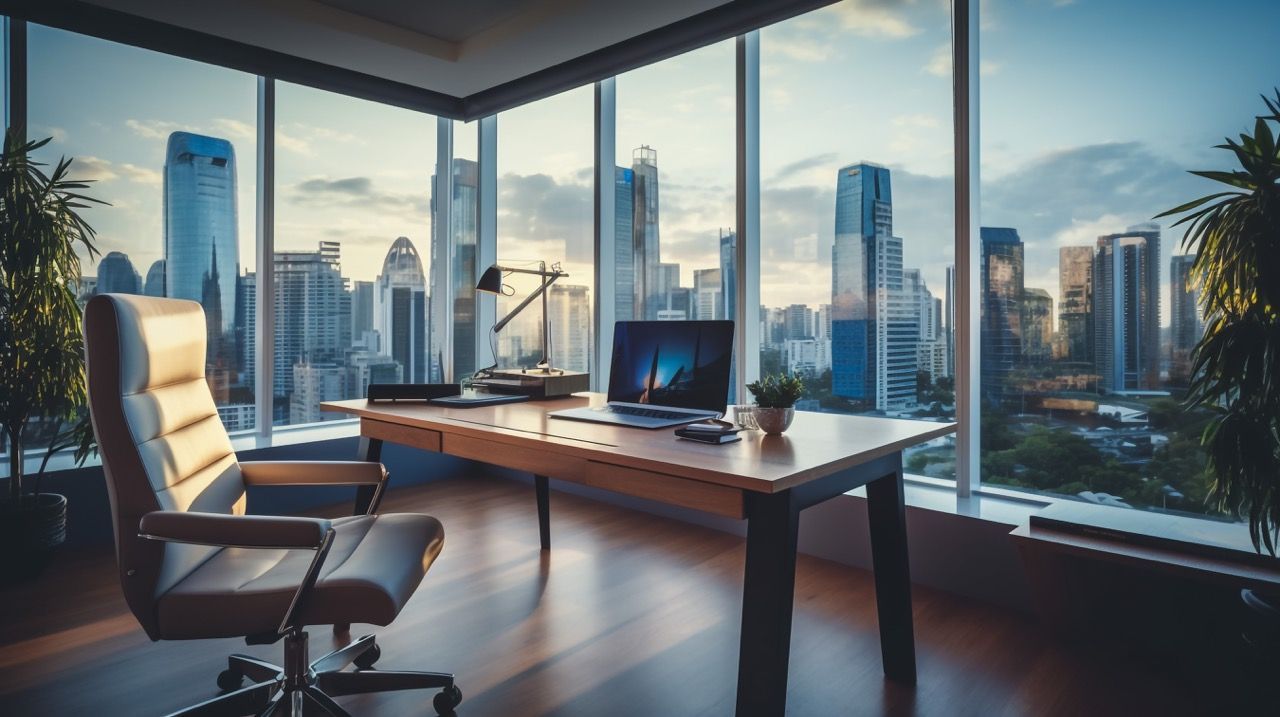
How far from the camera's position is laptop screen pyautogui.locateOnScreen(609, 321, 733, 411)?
2262 millimetres

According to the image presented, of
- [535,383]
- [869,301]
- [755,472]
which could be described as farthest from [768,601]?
[869,301]

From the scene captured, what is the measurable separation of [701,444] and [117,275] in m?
3.31

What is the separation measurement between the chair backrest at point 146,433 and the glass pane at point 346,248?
2646 millimetres

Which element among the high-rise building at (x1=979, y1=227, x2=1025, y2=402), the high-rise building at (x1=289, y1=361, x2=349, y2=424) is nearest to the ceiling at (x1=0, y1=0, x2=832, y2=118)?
the high-rise building at (x1=979, y1=227, x2=1025, y2=402)

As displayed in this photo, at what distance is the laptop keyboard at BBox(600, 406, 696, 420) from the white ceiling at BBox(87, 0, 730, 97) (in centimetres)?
202

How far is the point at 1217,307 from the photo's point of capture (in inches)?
74.2

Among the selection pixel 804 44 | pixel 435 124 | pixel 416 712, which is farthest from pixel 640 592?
pixel 435 124

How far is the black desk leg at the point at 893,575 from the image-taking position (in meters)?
2.08

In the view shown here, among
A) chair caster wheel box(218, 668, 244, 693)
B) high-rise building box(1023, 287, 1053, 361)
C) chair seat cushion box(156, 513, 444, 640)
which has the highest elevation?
high-rise building box(1023, 287, 1053, 361)

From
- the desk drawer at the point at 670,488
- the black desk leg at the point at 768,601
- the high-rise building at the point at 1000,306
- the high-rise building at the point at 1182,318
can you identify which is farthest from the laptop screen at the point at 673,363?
the high-rise building at the point at 1182,318

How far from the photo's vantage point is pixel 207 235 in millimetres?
3920

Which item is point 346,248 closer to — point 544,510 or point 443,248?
point 443,248

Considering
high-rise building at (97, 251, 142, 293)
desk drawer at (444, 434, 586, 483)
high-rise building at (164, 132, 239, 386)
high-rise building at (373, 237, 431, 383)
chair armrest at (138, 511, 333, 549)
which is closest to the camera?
chair armrest at (138, 511, 333, 549)

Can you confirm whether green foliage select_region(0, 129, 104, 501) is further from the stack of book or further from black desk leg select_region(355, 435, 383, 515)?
the stack of book
